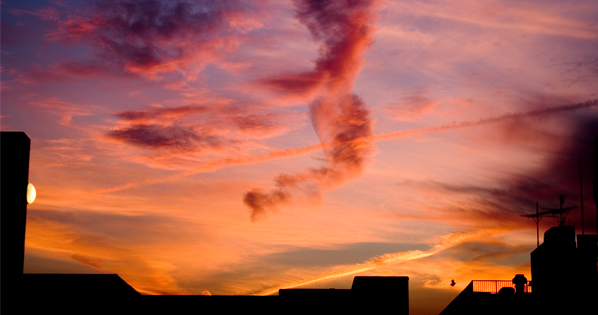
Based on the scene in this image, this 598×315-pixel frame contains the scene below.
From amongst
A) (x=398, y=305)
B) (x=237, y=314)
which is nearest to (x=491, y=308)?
(x=398, y=305)

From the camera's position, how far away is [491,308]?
4578 cm

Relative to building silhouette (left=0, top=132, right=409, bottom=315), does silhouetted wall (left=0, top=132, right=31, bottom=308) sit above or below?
above

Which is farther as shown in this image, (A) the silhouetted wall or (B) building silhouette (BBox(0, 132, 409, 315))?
(B) building silhouette (BBox(0, 132, 409, 315))

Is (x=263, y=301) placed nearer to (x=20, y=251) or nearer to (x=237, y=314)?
(x=237, y=314)

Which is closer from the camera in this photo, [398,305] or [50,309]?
[50,309]

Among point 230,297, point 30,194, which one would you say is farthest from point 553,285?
point 30,194

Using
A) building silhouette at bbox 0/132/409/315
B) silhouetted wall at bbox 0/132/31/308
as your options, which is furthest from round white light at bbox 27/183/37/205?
building silhouette at bbox 0/132/409/315

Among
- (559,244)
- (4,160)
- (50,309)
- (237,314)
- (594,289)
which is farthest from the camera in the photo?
(559,244)

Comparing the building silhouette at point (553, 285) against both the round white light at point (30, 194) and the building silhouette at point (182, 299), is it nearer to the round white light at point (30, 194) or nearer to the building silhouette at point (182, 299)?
the building silhouette at point (182, 299)

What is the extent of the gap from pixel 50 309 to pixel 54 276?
75.5 inches

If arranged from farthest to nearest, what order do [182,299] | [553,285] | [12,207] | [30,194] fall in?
[553,285] → [182,299] → [12,207] → [30,194]

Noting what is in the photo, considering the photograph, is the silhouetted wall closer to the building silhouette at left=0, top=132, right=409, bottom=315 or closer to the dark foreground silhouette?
the dark foreground silhouette

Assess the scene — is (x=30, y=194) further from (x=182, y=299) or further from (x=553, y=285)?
(x=553, y=285)

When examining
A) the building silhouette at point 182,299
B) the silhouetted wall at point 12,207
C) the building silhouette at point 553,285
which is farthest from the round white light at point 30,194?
the building silhouette at point 553,285
